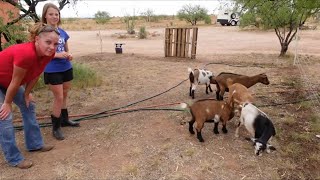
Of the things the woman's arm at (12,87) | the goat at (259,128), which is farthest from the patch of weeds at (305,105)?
the woman's arm at (12,87)

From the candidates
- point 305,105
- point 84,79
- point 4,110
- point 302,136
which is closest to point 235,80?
point 305,105

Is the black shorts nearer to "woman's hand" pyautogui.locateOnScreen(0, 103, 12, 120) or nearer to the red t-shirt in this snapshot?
the red t-shirt

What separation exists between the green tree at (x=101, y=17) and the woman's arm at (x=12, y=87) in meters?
50.3

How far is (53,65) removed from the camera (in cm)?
445

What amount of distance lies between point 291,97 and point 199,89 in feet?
6.81

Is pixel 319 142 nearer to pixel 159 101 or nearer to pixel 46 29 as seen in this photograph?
pixel 159 101

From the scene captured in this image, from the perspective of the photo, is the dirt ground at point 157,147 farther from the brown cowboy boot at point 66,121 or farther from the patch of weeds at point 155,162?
the brown cowboy boot at point 66,121

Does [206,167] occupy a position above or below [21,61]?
below

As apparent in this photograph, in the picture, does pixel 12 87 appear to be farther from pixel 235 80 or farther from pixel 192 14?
pixel 192 14

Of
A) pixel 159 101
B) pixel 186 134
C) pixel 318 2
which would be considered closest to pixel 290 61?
pixel 318 2

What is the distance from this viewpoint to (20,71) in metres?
3.33

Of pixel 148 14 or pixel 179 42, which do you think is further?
pixel 148 14

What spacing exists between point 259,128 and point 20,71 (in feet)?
10.1

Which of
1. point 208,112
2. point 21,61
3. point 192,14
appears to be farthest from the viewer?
point 192,14
